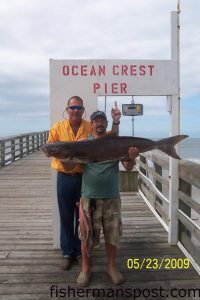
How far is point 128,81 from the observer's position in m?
4.89

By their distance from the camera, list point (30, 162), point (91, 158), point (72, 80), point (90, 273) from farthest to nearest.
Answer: point (30, 162) → point (72, 80) → point (90, 273) → point (91, 158)

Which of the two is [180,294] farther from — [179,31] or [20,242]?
[179,31]

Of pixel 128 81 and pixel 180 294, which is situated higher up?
pixel 128 81

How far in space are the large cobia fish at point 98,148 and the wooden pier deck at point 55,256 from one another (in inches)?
51.8

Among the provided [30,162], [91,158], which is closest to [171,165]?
[91,158]

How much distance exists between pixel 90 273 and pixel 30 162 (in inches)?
529

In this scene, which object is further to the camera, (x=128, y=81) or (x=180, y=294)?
(x=128, y=81)

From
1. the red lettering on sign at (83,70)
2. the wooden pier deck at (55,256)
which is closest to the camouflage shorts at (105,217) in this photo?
the wooden pier deck at (55,256)

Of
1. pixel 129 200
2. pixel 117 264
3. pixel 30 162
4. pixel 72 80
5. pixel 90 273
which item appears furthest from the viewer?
pixel 30 162

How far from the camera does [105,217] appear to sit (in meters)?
4.12

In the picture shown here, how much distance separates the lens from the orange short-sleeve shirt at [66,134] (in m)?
4.38
